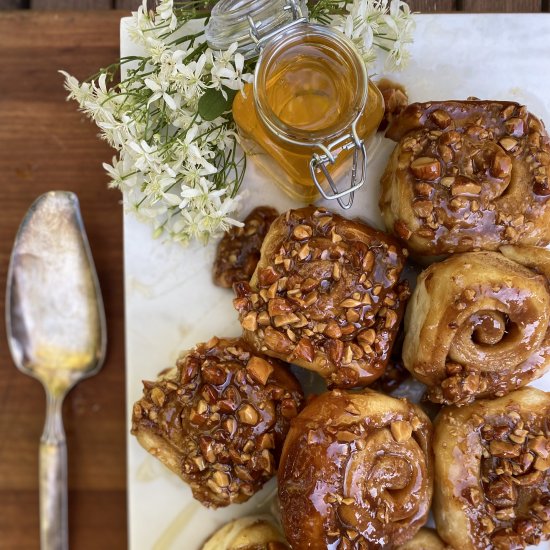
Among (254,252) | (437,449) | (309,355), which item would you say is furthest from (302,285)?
(437,449)

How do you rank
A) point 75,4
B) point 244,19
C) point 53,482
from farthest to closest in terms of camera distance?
point 75,4, point 53,482, point 244,19

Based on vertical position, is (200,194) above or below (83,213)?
above

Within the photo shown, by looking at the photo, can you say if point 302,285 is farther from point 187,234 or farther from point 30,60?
point 30,60

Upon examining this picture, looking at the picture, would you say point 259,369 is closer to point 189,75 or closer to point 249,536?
point 249,536

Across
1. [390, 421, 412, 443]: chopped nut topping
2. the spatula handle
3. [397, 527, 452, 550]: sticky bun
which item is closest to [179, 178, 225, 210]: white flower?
[390, 421, 412, 443]: chopped nut topping

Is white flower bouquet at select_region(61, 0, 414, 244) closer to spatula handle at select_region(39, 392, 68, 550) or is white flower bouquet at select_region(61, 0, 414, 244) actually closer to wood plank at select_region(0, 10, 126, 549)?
wood plank at select_region(0, 10, 126, 549)

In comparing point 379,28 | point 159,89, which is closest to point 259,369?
point 159,89

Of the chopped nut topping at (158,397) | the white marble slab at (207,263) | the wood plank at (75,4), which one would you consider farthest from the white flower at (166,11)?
the chopped nut topping at (158,397)
